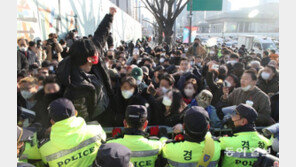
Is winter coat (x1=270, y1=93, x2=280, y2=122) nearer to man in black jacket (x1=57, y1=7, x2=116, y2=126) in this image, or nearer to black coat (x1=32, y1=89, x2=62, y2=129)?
man in black jacket (x1=57, y1=7, x2=116, y2=126)

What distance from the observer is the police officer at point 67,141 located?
80.5 inches

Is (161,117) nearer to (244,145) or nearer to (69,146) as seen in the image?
(244,145)

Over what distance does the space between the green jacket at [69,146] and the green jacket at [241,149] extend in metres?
1.41

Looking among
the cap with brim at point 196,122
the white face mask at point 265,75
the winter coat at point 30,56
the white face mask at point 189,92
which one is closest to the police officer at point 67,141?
the cap with brim at point 196,122

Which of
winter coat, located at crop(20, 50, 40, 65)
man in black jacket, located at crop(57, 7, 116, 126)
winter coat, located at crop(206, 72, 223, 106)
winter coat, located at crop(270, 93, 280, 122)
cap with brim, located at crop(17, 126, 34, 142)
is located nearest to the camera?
cap with brim, located at crop(17, 126, 34, 142)

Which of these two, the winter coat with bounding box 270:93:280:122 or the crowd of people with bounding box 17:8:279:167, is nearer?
the crowd of people with bounding box 17:8:279:167

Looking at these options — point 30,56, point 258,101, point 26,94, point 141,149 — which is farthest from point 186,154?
point 30,56

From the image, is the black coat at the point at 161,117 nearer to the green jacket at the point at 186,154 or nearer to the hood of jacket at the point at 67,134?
the green jacket at the point at 186,154

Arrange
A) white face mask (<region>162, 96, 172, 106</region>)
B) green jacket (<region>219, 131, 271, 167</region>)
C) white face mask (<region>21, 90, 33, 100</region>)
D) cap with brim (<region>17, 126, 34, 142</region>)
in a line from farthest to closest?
1. white face mask (<region>162, 96, 172, 106</region>)
2. white face mask (<region>21, 90, 33, 100</region>)
3. green jacket (<region>219, 131, 271, 167</region>)
4. cap with brim (<region>17, 126, 34, 142</region>)

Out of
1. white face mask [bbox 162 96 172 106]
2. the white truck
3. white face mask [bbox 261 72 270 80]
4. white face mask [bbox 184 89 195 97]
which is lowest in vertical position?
white face mask [bbox 162 96 172 106]

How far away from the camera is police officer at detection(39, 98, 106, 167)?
2.04m

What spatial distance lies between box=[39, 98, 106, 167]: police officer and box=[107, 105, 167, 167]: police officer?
0.28 metres

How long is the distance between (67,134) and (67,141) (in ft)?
0.21

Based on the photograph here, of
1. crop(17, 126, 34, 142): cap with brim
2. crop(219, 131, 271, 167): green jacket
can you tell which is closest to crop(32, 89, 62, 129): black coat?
crop(17, 126, 34, 142): cap with brim
